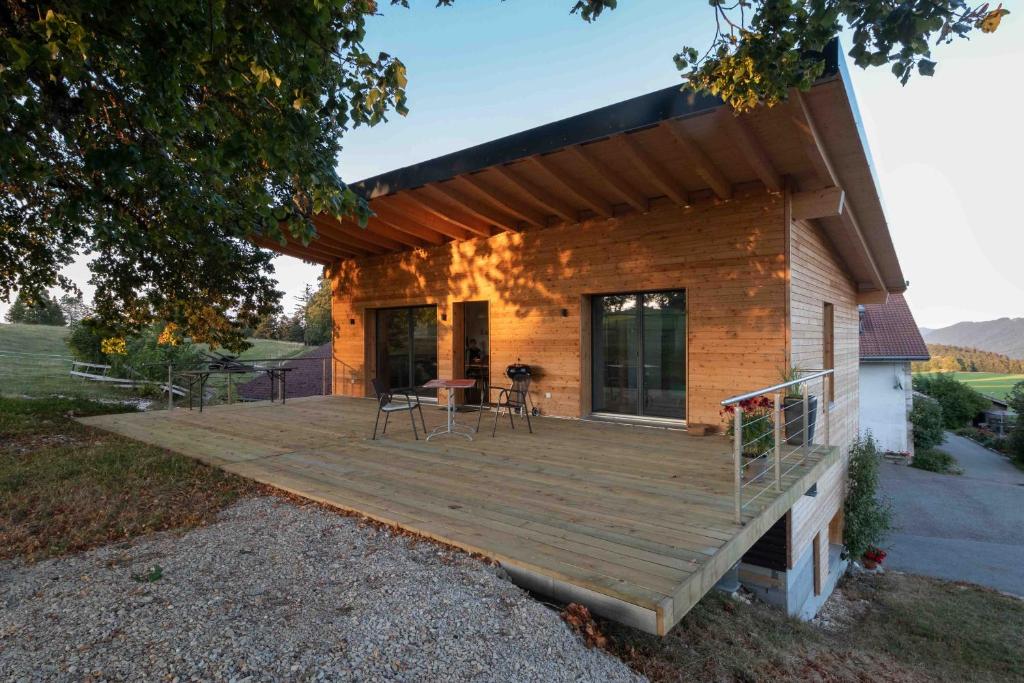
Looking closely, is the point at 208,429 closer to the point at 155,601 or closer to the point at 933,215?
the point at 155,601

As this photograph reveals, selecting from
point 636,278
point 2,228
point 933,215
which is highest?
point 933,215

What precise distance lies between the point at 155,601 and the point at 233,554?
1.84 ft

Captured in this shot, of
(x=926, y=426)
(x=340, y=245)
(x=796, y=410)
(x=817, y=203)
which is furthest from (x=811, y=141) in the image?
(x=926, y=426)

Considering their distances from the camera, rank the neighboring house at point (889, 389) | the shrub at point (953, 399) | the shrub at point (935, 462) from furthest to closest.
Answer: the shrub at point (953, 399) < the neighboring house at point (889, 389) < the shrub at point (935, 462)

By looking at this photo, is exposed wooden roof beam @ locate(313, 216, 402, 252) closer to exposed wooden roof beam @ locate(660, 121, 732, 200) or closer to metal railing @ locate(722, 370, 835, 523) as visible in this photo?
exposed wooden roof beam @ locate(660, 121, 732, 200)

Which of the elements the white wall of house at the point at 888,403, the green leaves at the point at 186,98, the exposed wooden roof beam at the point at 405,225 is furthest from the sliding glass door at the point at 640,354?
the white wall of house at the point at 888,403

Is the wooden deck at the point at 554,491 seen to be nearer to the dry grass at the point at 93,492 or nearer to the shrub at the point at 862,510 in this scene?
the dry grass at the point at 93,492

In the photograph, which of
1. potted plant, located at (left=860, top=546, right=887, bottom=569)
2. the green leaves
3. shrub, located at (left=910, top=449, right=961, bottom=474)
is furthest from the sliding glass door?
shrub, located at (left=910, top=449, right=961, bottom=474)

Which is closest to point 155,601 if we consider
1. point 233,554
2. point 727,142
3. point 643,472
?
point 233,554

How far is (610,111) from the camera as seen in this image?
4617 mm

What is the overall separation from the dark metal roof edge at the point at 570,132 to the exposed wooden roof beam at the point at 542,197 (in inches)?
11.9

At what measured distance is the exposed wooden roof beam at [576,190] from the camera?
18.1 feet

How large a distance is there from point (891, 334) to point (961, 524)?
772 centimetres

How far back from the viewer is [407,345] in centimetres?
997
